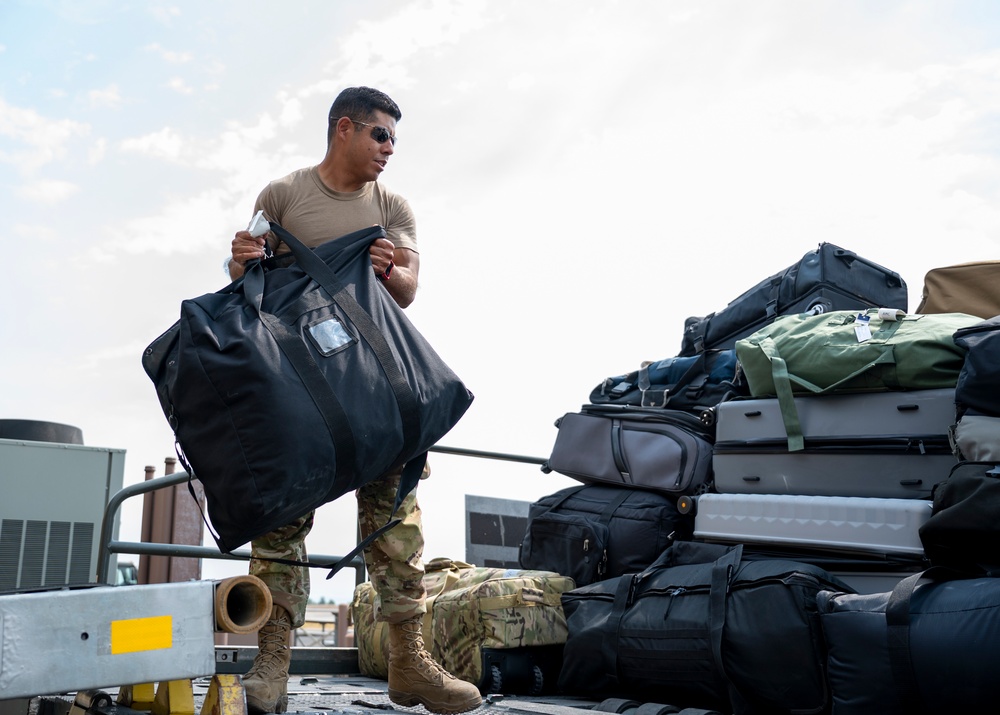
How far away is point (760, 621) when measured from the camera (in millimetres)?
3148

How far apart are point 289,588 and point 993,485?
6.59 ft

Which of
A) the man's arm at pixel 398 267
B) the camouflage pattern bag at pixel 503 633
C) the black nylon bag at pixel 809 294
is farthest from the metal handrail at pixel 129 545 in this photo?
the black nylon bag at pixel 809 294

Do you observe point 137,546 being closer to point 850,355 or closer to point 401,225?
point 401,225

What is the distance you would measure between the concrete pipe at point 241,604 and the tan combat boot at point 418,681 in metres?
0.88

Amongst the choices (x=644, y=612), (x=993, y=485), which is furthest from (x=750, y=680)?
(x=993, y=485)

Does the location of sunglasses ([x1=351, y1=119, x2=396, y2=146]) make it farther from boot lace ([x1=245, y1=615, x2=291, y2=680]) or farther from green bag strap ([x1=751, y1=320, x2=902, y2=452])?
green bag strap ([x1=751, y1=320, x2=902, y2=452])

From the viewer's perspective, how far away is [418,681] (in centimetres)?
280

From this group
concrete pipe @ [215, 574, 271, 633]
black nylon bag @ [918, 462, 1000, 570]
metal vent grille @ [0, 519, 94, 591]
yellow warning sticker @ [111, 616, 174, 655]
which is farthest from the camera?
metal vent grille @ [0, 519, 94, 591]

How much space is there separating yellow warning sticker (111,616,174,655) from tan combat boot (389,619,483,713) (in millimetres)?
1048

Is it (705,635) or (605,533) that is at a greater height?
(605,533)

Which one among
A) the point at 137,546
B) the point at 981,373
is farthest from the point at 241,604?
the point at 981,373

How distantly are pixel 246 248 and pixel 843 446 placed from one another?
2.29m

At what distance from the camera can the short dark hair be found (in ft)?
9.52

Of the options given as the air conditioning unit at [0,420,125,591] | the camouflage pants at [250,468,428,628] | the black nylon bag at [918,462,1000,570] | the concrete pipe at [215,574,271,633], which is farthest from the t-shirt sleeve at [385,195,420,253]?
the air conditioning unit at [0,420,125,591]
